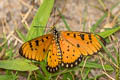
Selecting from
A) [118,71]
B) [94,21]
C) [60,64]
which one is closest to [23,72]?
[60,64]

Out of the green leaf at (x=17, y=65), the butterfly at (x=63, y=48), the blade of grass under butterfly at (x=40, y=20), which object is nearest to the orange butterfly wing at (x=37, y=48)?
the butterfly at (x=63, y=48)

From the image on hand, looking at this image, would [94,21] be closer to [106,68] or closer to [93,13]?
[93,13]

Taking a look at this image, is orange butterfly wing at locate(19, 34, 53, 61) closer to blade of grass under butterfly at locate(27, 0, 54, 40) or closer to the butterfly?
the butterfly

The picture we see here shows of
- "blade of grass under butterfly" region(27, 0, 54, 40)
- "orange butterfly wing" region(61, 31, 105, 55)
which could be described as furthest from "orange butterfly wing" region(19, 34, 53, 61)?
"blade of grass under butterfly" region(27, 0, 54, 40)

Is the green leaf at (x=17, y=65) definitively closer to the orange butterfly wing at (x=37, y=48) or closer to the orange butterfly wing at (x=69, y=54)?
the orange butterfly wing at (x=37, y=48)

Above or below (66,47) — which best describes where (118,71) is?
below
